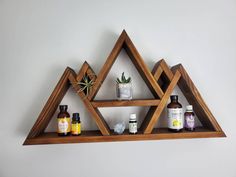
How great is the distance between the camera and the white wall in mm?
1000

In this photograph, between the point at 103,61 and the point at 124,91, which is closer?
the point at 124,91

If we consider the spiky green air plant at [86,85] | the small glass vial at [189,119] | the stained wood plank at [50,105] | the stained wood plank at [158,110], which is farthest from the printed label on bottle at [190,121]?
the stained wood plank at [50,105]

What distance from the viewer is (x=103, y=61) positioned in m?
1.01

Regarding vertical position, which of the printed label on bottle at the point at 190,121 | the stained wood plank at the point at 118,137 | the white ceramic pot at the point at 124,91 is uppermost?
the white ceramic pot at the point at 124,91

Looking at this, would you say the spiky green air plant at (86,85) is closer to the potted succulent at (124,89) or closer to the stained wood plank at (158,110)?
the potted succulent at (124,89)

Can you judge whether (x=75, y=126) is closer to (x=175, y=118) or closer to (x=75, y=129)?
(x=75, y=129)

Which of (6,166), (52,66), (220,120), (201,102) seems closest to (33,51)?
(52,66)

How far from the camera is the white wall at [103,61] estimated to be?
100 cm

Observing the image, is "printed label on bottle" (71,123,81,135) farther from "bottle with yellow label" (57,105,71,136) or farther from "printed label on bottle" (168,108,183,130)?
"printed label on bottle" (168,108,183,130)

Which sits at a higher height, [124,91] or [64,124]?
[124,91]

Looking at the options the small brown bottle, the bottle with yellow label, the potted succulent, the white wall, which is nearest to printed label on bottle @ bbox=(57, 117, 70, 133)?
the bottle with yellow label

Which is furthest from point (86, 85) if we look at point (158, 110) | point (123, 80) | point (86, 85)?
point (158, 110)

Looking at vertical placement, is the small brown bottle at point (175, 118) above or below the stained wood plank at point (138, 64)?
below

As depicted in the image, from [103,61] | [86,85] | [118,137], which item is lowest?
[118,137]
